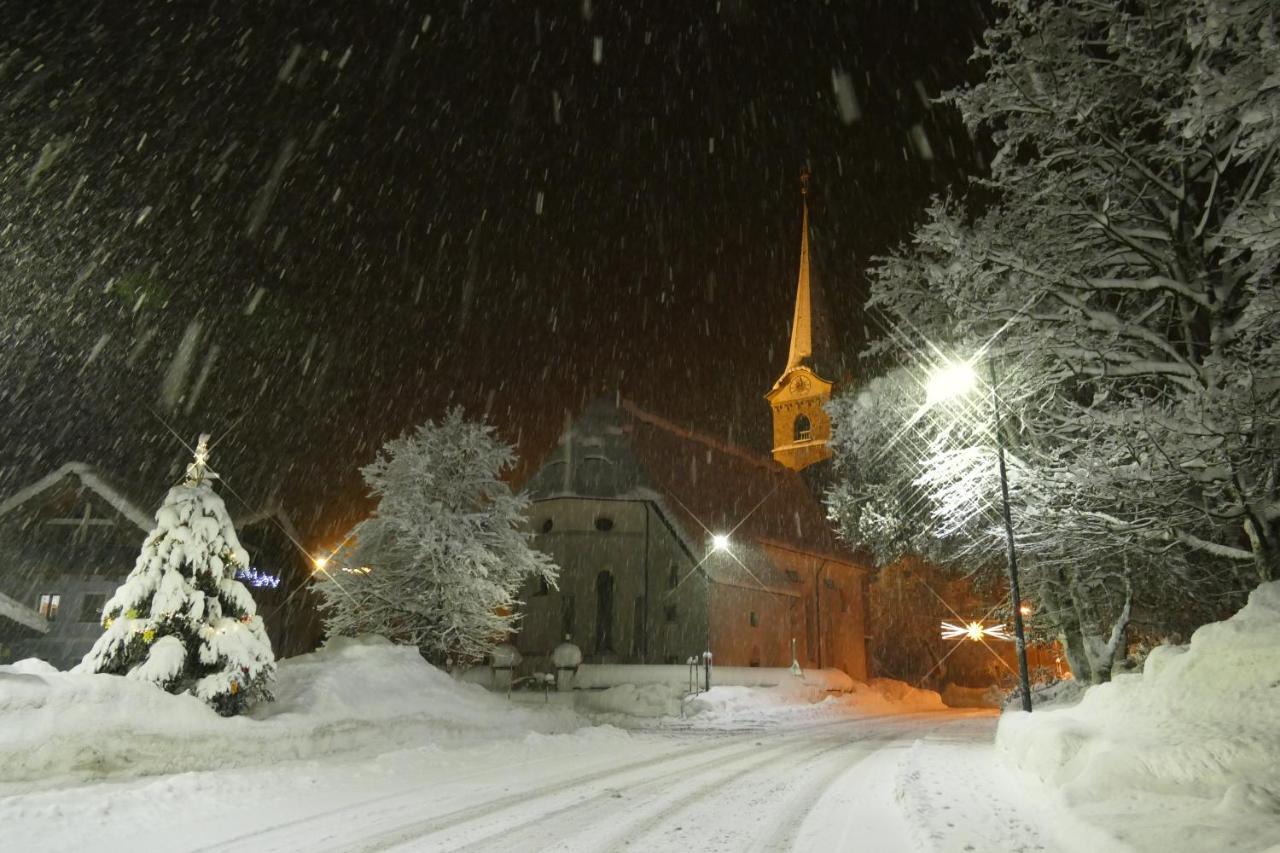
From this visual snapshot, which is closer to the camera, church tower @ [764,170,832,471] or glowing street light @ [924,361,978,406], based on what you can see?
glowing street light @ [924,361,978,406]

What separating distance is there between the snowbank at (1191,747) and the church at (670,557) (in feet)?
80.6

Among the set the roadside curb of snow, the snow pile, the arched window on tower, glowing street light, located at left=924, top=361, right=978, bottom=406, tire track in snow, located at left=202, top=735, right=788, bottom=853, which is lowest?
the snow pile

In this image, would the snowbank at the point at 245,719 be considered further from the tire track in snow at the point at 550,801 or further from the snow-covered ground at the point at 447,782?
the tire track in snow at the point at 550,801

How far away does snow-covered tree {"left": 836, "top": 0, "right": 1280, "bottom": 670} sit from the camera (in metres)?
9.11

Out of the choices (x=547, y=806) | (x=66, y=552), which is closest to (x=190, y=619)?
(x=547, y=806)

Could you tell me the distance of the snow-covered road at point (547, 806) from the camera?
7.46 metres

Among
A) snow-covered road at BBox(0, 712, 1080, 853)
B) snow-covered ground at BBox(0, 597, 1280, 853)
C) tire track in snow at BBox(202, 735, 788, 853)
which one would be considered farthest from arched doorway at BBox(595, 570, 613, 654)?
tire track in snow at BBox(202, 735, 788, 853)

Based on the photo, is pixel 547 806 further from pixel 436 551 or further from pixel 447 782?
pixel 436 551

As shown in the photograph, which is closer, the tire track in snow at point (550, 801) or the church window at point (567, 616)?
the tire track in snow at point (550, 801)

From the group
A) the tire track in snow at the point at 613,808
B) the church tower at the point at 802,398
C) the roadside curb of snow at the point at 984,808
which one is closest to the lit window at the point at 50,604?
the tire track in snow at the point at 613,808

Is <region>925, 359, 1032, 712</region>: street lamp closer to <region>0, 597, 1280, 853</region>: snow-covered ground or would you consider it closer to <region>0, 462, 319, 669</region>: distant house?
<region>0, 597, 1280, 853</region>: snow-covered ground

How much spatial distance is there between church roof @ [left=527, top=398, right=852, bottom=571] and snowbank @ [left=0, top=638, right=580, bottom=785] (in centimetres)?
1926

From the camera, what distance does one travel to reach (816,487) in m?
55.3

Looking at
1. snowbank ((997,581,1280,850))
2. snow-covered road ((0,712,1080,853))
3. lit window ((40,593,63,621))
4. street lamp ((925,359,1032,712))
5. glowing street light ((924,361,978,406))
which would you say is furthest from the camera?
lit window ((40,593,63,621))
